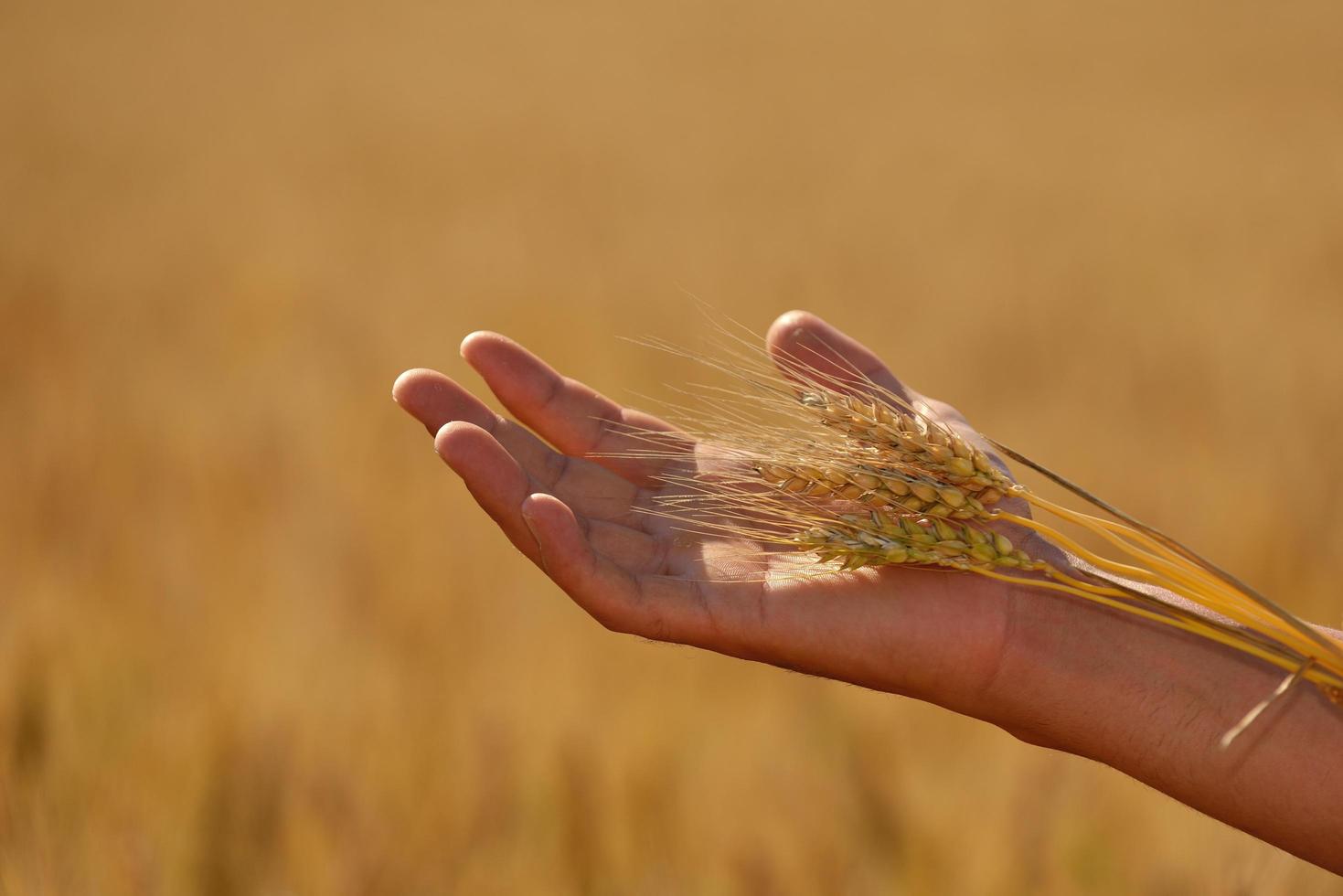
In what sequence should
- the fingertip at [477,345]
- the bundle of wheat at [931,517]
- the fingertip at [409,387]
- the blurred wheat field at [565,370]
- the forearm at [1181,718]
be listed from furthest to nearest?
the blurred wheat field at [565,370]
the fingertip at [477,345]
the fingertip at [409,387]
the forearm at [1181,718]
the bundle of wheat at [931,517]

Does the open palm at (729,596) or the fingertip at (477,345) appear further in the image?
the fingertip at (477,345)

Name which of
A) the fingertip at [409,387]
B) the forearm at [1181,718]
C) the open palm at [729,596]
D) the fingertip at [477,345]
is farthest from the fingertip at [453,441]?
the forearm at [1181,718]

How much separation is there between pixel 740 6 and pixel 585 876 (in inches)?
418

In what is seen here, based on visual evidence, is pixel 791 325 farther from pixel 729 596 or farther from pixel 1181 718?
pixel 1181 718

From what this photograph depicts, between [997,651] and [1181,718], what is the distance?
0.22 meters

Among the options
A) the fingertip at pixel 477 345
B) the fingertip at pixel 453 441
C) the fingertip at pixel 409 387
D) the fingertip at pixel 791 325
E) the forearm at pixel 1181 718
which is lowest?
the forearm at pixel 1181 718

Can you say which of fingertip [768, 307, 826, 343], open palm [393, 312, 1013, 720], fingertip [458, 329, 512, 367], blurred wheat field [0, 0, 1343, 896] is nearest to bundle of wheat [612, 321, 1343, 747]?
open palm [393, 312, 1013, 720]

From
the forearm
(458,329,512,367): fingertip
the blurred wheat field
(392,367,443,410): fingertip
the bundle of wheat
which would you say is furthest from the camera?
the blurred wheat field

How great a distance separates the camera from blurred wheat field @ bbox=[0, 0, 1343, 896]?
5.89ft

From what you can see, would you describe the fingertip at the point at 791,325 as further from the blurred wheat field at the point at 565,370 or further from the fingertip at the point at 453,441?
the blurred wheat field at the point at 565,370

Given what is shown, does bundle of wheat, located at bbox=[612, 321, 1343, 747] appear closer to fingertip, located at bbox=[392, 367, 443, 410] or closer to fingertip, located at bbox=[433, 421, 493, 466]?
fingertip, located at bbox=[433, 421, 493, 466]

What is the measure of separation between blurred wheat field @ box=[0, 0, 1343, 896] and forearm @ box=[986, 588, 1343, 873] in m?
0.50

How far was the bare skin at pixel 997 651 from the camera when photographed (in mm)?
1245

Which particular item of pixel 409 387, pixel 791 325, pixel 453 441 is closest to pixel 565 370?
pixel 791 325
